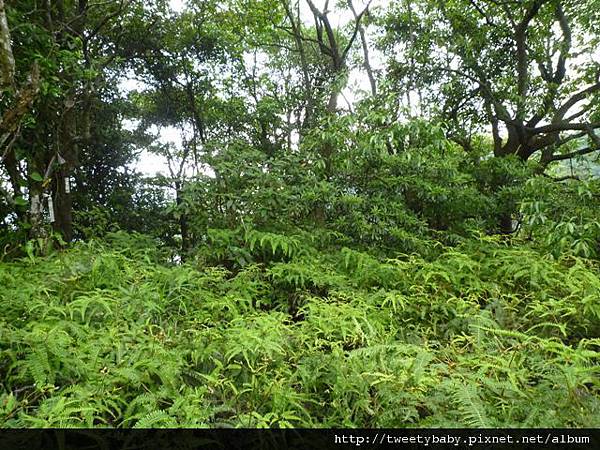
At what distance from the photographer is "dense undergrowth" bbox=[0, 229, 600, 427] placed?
2158 mm

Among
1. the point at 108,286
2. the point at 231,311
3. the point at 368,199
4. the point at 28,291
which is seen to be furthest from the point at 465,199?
the point at 28,291

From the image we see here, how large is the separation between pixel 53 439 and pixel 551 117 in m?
10.1

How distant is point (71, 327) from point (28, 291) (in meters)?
0.79

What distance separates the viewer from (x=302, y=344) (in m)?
2.95

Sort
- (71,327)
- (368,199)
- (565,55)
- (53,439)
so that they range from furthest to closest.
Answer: (565,55)
(368,199)
(71,327)
(53,439)

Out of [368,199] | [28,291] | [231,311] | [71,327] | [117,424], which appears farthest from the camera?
[368,199]

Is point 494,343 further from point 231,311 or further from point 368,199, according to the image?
point 368,199

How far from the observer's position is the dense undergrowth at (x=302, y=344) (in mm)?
2158

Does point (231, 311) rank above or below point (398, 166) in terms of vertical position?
below

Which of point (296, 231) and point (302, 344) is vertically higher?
point (296, 231)

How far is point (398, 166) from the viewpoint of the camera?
570cm

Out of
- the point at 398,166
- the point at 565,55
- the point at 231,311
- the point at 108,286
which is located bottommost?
the point at 231,311

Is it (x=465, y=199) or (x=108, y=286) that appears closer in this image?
(x=108, y=286)

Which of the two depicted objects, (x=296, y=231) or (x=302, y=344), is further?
(x=296, y=231)
